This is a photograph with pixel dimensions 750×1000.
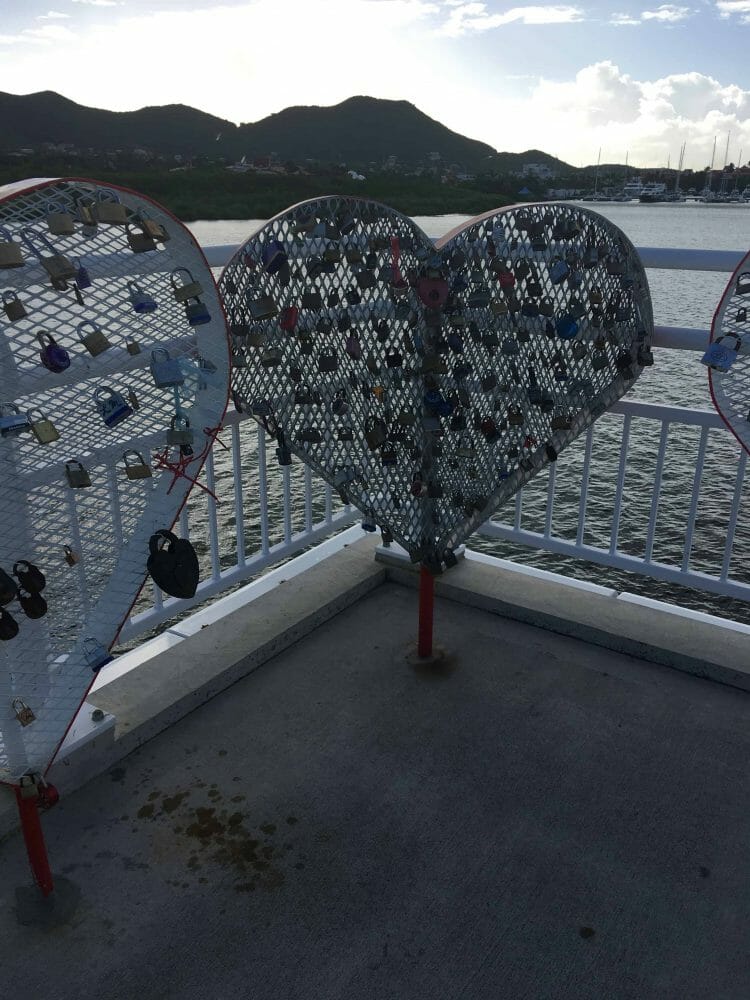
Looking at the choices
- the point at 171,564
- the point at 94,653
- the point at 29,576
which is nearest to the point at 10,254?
the point at 29,576

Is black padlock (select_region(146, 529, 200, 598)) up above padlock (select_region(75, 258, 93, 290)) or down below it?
below

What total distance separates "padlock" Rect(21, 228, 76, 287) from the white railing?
0.84 m

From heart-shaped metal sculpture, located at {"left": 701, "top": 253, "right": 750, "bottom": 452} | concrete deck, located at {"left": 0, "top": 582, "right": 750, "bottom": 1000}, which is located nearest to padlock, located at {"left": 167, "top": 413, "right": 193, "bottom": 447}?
concrete deck, located at {"left": 0, "top": 582, "right": 750, "bottom": 1000}

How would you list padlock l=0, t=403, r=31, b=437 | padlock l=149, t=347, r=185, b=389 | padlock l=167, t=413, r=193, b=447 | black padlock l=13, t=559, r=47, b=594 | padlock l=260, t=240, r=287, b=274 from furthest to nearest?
1. padlock l=260, t=240, r=287, b=274
2. padlock l=167, t=413, r=193, b=447
3. padlock l=149, t=347, r=185, b=389
4. black padlock l=13, t=559, r=47, b=594
5. padlock l=0, t=403, r=31, b=437

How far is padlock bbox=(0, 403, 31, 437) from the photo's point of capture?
1.32m

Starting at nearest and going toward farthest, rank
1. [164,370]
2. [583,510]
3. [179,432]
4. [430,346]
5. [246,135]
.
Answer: [164,370] → [179,432] → [430,346] → [583,510] → [246,135]

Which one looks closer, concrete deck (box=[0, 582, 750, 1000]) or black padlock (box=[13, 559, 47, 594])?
black padlock (box=[13, 559, 47, 594])

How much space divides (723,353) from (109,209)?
1.53 metres

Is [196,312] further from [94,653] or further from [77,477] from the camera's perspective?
[94,653]

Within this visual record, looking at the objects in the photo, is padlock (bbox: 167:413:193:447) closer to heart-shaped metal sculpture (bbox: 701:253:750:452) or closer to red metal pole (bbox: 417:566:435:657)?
red metal pole (bbox: 417:566:435:657)

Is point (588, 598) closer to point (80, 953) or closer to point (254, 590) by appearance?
point (254, 590)

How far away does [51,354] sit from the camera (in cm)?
134

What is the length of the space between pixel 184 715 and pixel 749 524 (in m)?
7.20

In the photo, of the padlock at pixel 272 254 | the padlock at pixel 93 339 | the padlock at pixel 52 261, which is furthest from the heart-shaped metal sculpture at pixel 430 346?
the padlock at pixel 52 261
